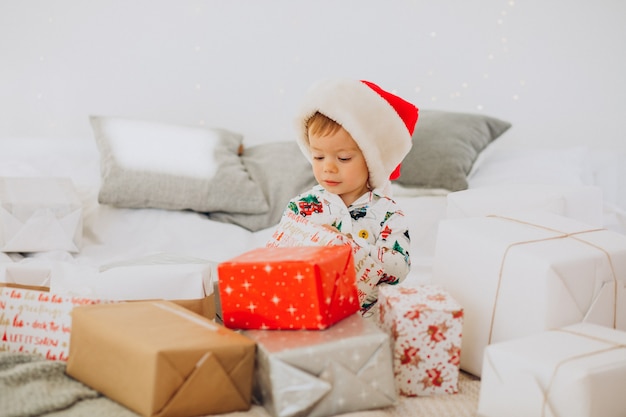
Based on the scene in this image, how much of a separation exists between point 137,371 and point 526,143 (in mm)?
2070

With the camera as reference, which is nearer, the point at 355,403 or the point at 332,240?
the point at 355,403

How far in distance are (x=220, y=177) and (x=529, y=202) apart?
110cm

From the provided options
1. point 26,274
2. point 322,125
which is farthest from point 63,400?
point 322,125

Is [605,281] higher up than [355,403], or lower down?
higher up

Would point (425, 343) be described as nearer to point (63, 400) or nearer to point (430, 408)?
point (430, 408)

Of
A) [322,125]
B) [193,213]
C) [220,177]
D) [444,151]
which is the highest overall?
[322,125]

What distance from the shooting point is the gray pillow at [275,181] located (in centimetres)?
212

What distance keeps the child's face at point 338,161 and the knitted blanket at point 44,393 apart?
61 centimetres

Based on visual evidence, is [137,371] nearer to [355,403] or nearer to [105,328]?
[105,328]

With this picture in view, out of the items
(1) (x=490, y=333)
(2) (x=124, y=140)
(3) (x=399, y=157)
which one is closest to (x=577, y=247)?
(1) (x=490, y=333)

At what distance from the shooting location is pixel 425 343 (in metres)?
0.96

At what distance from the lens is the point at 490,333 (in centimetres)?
102

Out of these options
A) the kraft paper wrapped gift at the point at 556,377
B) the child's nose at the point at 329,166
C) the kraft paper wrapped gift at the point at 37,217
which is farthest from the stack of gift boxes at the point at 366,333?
the kraft paper wrapped gift at the point at 37,217

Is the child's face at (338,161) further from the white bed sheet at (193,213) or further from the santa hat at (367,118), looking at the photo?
the white bed sheet at (193,213)
